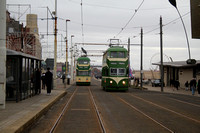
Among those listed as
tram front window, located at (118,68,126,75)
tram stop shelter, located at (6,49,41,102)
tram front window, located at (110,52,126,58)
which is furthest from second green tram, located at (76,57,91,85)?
tram stop shelter, located at (6,49,41,102)

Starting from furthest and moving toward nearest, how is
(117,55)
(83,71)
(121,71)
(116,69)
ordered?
(83,71)
(117,55)
(121,71)
(116,69)

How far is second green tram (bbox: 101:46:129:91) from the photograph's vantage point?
27141 mm

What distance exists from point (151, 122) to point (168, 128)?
3.77 feet

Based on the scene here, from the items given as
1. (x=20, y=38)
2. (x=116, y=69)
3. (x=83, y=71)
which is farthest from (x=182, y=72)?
(x=20, y=38)

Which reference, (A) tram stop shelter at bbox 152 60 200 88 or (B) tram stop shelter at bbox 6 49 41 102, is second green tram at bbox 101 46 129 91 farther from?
(B) tram stop shelter at bbox 6 49 41 102

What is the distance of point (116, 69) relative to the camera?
27.3m

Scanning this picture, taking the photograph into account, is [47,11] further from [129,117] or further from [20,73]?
[129,117]

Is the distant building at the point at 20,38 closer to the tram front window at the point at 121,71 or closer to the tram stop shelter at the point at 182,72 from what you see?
the tram front window at the point at 121,71

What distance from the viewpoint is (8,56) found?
1337 cm

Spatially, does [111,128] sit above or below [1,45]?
below

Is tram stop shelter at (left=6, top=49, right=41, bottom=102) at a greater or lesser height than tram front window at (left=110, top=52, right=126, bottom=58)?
lesser

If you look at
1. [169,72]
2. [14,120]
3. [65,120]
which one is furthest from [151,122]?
[169,72]

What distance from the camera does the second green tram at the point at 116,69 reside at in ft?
89.0

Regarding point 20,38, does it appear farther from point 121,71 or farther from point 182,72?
point 182,72
